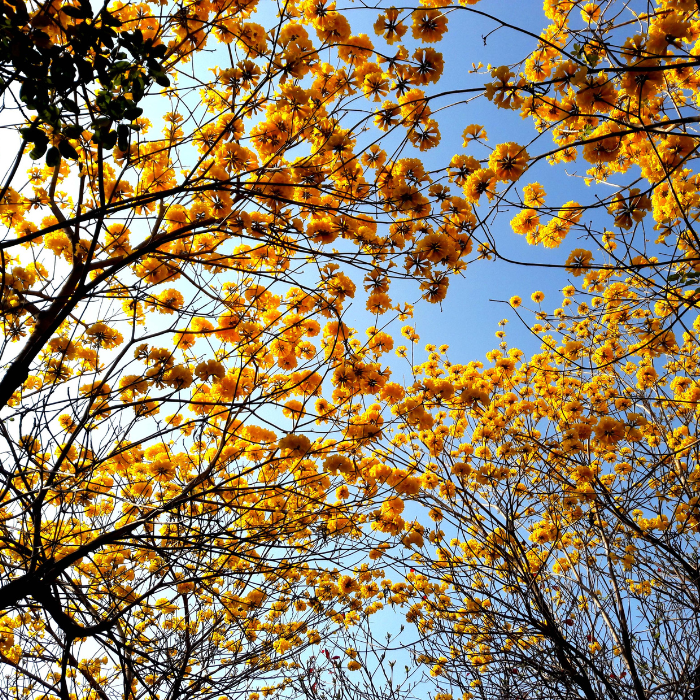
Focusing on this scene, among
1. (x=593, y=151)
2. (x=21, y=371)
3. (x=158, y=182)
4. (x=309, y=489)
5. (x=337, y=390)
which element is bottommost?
(x=21, y=371)

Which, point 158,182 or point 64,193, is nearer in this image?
point 158,182

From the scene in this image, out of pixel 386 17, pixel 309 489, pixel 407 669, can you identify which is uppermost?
pixel 386 17

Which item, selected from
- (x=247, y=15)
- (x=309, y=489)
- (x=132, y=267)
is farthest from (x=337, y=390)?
(x=247, y=15)

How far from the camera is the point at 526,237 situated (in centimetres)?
326

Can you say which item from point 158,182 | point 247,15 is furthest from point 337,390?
point 247,15

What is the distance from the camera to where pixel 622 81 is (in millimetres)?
2314

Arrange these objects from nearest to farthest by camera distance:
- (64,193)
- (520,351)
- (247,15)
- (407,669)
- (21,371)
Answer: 1. (21,371)
2. (247,15)
3. (64,193)
4. (407,669)
5. (520,351)

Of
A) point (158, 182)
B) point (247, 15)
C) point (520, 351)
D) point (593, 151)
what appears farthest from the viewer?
point (520, 351)

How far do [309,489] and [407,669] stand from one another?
3.07m

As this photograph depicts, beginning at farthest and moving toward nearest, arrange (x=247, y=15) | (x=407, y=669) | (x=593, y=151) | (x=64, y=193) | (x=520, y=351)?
1. (x=520, y=351)
2. (x=407, y=669)
3. (x=64, y=193)
4. (x=247, y=15)
5. (x=593, y=151)

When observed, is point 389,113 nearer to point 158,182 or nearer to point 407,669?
point 158,182

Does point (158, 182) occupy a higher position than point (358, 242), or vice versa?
point (158, 182)

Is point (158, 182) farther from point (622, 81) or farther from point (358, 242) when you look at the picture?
point (622, 81)

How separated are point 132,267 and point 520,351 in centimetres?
531
